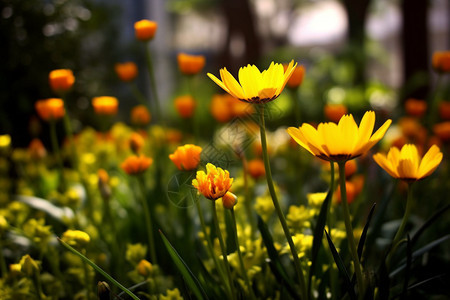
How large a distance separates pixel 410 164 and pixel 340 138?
0.40 feet

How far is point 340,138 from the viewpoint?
554mm

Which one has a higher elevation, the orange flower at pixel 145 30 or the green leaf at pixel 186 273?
the orange flower at pixel 145 30

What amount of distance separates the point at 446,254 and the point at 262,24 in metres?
10.8

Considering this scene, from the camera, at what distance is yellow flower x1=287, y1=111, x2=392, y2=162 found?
0.56 metres

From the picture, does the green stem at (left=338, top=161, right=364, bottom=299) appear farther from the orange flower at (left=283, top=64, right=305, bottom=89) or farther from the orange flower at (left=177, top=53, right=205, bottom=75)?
the orange flower at (left=177, top=53, right=205, bottom=75)

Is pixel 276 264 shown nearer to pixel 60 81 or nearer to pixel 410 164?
pixel 410 164

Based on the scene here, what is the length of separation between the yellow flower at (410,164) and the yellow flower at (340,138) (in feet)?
0.20

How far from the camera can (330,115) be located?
49.6 inches

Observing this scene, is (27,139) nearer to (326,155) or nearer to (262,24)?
(326,155)

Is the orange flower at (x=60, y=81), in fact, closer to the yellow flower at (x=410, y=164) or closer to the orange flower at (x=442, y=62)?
the yellow flower at (x=410, y=164)

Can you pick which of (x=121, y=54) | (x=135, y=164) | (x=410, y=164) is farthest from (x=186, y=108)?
(x=121, y=54)

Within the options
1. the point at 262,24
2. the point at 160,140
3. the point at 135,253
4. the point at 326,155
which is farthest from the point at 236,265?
the point at 262,24

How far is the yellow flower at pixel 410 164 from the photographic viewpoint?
612 millimetres

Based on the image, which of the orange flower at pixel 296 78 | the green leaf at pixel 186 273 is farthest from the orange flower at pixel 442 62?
the green leaf at pixel 186 273
